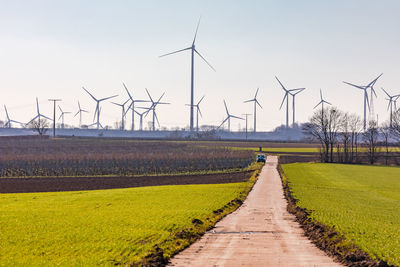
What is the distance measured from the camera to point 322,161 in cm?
11456

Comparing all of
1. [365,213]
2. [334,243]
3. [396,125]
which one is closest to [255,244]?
[334,243]

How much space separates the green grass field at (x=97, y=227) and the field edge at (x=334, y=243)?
533 centimetres

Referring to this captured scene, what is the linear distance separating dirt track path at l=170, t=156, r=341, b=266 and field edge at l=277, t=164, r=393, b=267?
1.30ft

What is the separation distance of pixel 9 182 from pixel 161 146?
72.3m

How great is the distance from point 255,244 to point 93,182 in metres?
49.5

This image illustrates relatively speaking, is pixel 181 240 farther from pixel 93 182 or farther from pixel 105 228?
pixel 93 182

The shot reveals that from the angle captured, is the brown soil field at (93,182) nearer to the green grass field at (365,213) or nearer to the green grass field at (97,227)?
the green grass field at (365,213)

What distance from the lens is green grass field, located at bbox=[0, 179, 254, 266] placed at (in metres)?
19.6

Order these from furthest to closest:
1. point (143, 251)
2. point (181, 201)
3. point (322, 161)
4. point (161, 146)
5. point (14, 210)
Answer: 1. point (161, 146)
2. point (322, 161)
3. point (181, 201)
4. point (14, 210)
5. point (143, 251)

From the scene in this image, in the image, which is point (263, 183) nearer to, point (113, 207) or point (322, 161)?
point (113, 207)

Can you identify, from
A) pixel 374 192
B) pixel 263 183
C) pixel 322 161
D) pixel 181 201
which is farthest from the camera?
pixel 322 161

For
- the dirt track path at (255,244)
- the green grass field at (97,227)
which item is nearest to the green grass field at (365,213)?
the dirt track path at (255,244)

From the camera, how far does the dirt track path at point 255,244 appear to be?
19394 millimetres

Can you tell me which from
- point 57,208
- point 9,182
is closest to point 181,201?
point 57,208
